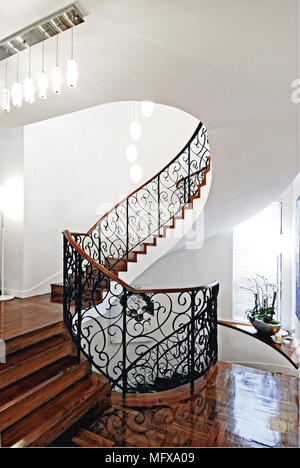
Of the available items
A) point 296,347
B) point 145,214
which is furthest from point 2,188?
point 296,347

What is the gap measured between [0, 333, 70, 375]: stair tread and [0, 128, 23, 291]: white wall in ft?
5.87

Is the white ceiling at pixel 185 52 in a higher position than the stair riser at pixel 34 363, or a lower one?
higher

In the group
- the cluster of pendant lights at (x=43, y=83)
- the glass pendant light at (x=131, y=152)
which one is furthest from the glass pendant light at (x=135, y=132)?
the cluster of pendant lights at (x=43, y=83)

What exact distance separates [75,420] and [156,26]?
106 inches

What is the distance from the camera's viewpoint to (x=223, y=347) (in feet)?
18.3

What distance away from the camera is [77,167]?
5207 millimetres

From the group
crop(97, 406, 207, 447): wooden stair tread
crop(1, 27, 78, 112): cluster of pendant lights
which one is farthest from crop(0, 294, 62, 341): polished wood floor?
crop(1, 27, 78, 112): cluster of pendant lights

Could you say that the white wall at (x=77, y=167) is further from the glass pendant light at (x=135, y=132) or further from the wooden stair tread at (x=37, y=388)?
the wooden stair tread at (x=37, y=388)

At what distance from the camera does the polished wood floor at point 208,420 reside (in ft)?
6.59

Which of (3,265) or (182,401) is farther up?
(3,265)

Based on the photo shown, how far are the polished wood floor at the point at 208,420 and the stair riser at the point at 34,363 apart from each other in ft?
1.97

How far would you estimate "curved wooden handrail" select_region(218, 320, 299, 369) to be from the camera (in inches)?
168

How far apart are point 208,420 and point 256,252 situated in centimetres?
405

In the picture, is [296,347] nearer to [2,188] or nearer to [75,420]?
[75,420]
